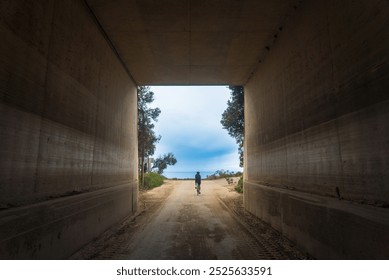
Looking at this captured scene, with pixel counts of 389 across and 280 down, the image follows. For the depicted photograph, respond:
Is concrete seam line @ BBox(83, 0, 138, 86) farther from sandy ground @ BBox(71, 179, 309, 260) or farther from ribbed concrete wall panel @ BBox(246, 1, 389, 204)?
sandy ground @ BBox(71, 179, 309, 260)

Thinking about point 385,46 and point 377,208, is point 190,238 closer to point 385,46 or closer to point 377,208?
point 377,208

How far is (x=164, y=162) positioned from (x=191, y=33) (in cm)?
2966

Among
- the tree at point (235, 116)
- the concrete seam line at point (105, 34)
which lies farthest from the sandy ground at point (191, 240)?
the tree at point (235, 116)

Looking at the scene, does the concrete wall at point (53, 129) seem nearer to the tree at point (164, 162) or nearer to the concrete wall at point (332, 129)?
the concrete wall at point (332, 129)

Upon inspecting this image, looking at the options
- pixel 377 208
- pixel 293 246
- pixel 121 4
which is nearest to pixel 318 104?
pixel 377 208

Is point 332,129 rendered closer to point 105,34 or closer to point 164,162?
point 105,34

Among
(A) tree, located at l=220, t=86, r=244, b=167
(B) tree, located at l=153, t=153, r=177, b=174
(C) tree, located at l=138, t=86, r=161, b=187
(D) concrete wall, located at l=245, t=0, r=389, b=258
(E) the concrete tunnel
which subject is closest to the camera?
(D) concrete wall, located at l=245, t=0, r=389, b=258

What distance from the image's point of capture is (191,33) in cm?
915

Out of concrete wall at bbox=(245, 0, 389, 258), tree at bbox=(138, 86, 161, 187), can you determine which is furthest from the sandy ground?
tree at bbox=(138, 86, 161, 187)

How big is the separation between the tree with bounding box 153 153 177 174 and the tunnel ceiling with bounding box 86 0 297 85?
25.5 metres

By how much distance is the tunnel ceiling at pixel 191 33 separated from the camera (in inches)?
299

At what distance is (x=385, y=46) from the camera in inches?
151

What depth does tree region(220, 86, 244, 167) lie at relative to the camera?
1928 cm

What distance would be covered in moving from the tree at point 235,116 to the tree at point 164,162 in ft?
59.5
